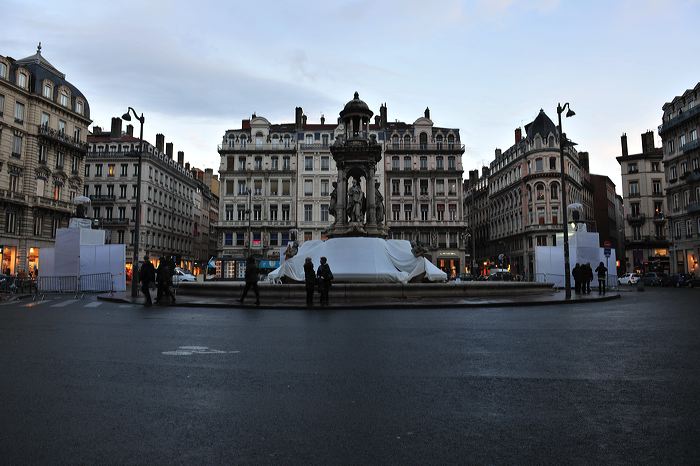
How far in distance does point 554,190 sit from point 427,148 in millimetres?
18878

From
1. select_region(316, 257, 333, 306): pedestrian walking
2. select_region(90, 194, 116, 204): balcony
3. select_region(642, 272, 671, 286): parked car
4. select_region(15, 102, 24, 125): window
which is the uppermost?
select_region(15, 102, 24, 125): window

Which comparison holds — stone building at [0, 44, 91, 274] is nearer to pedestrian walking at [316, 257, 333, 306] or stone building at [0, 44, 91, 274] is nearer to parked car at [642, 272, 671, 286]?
pedestrian walking at [316, 257, 333, 306]

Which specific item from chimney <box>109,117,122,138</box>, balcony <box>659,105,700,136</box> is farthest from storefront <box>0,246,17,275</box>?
balcony <box>659,105,700,136</box>

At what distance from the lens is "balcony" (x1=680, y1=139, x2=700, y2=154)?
5300 cm

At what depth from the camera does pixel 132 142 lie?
73.7m

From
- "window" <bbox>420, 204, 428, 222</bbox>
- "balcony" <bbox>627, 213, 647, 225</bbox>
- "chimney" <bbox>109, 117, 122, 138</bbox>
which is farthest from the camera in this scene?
"balcony" <bbox>627, 213, 647, 225</bbox>

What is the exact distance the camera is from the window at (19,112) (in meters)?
49.4

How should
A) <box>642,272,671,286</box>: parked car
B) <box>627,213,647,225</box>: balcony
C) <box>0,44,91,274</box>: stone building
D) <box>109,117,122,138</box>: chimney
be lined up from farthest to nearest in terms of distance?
<box>627,213,647,225</box>: balcony
<box>109,117,122,138</box>: chimney
<box>642,272,671,286</box>: parked car
<box>0,44,91,274</box>: stone building

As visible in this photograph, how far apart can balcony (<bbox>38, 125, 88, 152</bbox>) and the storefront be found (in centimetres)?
1186

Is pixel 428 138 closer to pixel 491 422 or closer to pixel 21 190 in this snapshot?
pixel 21 190

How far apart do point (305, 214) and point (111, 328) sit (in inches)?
2350

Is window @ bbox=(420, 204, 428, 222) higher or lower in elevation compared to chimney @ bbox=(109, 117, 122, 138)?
lower

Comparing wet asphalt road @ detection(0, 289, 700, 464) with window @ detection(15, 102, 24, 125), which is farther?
window @ detection(15, 102, 24, 125)

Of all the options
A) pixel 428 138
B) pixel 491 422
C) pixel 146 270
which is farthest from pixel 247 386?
pixel 428 138
